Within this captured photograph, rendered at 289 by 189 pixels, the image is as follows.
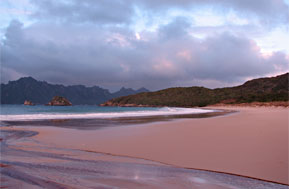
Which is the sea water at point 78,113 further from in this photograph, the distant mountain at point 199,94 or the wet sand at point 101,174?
the distant mountain at point 199,94

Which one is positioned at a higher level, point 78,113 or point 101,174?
point 101,174

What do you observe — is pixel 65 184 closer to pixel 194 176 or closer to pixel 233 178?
pixel 194 176

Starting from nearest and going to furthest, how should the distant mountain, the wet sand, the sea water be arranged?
the wet sand, the sea water, the distant mountain

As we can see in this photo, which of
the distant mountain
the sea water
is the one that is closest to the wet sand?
the sea water

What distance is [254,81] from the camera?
151500 mm

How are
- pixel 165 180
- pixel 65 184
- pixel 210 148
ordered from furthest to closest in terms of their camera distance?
pixel 210 148, pixel 165 180, pixel 65 184

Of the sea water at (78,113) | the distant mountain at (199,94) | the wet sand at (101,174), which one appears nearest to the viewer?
the wet sand at (101,174)

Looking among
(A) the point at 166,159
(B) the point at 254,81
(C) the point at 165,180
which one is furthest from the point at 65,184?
(B) the point at 254,81

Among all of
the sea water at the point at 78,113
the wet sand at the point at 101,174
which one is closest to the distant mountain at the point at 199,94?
the sea water at the point at 78,113

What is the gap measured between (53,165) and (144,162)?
2.74m

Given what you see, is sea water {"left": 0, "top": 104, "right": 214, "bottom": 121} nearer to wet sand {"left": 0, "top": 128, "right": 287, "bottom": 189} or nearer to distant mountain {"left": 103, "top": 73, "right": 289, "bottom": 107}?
wet sand {"left": 0, "top": 128, "right": 287, "bottom": 189}

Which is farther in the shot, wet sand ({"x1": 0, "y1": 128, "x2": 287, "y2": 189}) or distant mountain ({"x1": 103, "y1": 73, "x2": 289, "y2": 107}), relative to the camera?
distant mountain ({"x1": 103, "y1": 73, "x2": 289, "y2": 107})

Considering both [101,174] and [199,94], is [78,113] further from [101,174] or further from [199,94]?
[199,94]

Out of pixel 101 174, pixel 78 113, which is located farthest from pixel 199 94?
pixel 101 174
